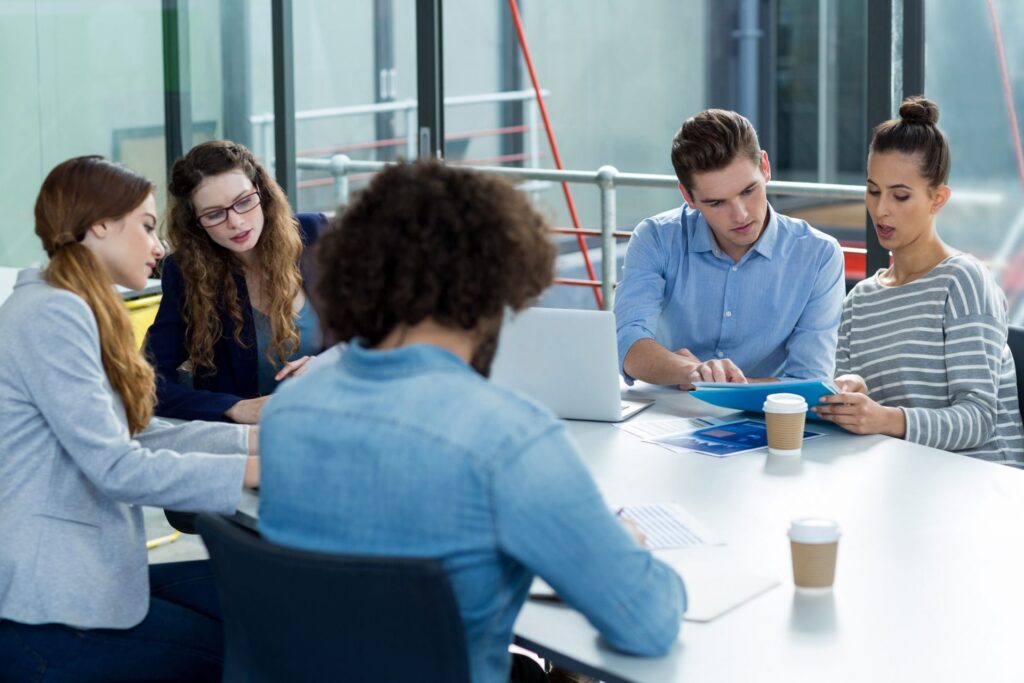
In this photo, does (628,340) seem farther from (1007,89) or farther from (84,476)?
(1007,89)

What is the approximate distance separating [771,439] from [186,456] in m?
0.91

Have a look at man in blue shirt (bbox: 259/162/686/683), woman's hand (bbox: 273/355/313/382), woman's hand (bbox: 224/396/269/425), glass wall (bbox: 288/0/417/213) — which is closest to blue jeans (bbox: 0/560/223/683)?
woman's hand (bbox: 224/396/269/425)

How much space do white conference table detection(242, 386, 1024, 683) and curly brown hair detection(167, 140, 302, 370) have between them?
1.89ft

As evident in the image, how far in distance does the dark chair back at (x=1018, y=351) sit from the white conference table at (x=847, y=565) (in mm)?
328

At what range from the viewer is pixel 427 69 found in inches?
169

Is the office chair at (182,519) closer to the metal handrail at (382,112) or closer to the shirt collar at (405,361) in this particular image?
the shirt collar at (405,361)

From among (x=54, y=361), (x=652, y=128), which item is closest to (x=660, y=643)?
(x=54, y=361)

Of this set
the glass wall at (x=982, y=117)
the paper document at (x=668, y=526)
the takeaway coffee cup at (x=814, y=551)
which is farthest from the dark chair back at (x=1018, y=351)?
the glass wall at (x=982, y=117)

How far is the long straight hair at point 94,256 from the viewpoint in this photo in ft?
5.79

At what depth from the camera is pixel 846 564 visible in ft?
5.10

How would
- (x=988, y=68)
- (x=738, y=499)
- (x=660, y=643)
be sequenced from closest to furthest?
1. (x=660, y=643)
2. (x=738, y=499)
3. (x=988, y=68)

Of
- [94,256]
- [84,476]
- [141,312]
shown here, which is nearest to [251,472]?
[84,476]

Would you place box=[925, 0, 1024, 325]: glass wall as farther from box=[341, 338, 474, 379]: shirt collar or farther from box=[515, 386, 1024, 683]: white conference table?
box=[341, 338, 474, 379]: shirt collar

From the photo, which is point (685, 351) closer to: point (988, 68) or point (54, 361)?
point (54, 361)
